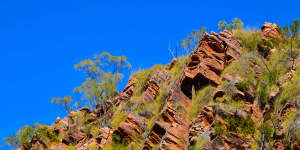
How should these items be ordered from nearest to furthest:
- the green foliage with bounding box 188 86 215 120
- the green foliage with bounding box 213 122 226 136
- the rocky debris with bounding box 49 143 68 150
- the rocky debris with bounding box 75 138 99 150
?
1. the green foliage with bounding box 213 122 226 136
2. the green foliage with bounding box 188 86 215 120
3. the rocky debris with bounding box 75 138 99 150
4. the rocky debris with bounding box 49 143 68 150

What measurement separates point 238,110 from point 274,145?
14.2 feet

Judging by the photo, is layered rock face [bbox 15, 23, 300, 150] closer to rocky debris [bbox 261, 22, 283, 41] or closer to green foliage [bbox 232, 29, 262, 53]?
rocky debris [bbox 261, 22, 283, 41]

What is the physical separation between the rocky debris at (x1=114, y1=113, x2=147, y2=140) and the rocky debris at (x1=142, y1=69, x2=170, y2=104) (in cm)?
369

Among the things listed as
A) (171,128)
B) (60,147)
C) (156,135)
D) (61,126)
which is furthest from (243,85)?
(61,126)

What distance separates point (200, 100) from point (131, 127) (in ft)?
23.0

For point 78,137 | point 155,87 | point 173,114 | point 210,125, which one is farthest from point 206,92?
point 78,137

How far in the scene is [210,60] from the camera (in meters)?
37.4

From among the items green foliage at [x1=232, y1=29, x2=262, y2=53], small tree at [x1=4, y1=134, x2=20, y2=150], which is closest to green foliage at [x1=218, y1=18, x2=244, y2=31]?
green foliage at [x1=232, y1=29, x2=262, y2=53]

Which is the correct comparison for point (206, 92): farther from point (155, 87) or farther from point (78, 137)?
point (78, 137)

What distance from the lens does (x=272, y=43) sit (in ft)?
128

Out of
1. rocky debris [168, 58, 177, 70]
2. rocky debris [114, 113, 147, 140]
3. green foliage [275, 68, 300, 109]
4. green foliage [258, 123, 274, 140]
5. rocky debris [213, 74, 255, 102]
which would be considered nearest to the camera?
green foliage [258, 123, 274, 140]

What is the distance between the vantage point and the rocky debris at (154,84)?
133ft

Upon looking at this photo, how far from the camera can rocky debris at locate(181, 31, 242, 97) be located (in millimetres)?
36438

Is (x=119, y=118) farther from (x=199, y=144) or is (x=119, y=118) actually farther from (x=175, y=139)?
(x=199, y=144)
